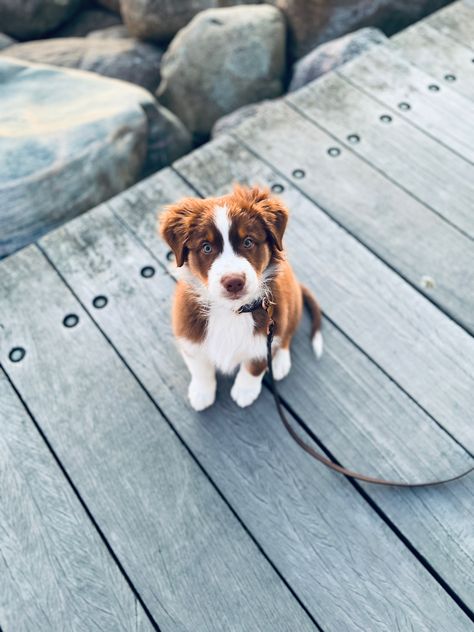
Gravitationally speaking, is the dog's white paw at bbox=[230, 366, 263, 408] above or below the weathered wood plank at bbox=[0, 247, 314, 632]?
above

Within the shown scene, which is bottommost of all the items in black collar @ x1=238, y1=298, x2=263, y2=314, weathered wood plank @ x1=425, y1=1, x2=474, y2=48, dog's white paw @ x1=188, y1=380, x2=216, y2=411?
dog's white paw @ x1=188, y1=380, x2=216, y2=411

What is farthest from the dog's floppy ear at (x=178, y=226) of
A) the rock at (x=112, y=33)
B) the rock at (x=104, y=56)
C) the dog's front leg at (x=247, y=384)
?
the rock at (x=112, y=33)

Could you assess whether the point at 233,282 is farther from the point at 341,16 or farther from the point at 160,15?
the point at 160,15

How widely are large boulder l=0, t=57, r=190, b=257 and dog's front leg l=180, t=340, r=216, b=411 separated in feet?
4.82

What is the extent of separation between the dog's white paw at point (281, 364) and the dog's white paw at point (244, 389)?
94 millimetres

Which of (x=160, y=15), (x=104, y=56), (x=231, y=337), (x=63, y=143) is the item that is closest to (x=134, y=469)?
(x=231, y=337)

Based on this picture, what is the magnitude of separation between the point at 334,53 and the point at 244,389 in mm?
2936

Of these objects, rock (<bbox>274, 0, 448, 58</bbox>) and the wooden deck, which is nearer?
the wooden deck

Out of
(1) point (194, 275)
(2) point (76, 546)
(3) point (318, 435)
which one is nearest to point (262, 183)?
(1) point (194, 275)

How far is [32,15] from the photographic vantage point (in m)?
5.86

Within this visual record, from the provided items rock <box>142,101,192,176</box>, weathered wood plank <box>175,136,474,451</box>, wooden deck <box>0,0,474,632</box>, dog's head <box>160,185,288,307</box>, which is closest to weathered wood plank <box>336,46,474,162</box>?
wooden deck <box>0,0,474,632</box>

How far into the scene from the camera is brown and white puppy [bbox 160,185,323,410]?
1.88m

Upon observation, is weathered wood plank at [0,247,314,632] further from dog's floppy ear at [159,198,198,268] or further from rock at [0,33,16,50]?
rock at [0,33,16,50]

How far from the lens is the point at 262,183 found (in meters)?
3.14
